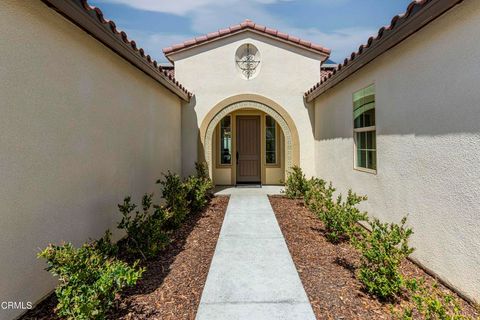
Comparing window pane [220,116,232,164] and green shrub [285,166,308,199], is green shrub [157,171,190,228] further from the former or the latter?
window pane [220,116,232,164]

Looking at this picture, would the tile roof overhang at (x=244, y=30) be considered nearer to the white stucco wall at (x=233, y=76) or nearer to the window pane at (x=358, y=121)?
the white stucco wall at (x=233, y=76)

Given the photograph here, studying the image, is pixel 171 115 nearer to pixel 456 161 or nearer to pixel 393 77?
pixel 393 77

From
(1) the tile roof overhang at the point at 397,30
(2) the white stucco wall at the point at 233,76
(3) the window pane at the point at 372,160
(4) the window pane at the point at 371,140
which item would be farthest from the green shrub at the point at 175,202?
(1) the tile roof overhang at the point at 397,30

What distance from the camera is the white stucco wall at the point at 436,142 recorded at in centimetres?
316

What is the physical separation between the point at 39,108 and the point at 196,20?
1064 cm

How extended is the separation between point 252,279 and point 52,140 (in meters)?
3.14

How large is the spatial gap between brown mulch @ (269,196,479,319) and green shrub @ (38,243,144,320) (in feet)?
7.42

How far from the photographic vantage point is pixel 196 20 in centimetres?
1212

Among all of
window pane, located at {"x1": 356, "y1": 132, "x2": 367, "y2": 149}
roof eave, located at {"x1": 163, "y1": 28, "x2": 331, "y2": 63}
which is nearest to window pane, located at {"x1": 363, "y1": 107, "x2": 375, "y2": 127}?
window pane, located at {"x1": 356, "y1": 132, "x2": 367, "y2": 149}

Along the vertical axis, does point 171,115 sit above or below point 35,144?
above

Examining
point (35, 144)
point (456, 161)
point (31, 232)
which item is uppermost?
point (35, 144)

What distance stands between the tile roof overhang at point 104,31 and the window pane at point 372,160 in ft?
16.9

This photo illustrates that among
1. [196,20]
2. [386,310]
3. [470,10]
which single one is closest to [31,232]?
[386,310]

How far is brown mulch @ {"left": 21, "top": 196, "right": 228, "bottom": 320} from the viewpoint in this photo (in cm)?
306
